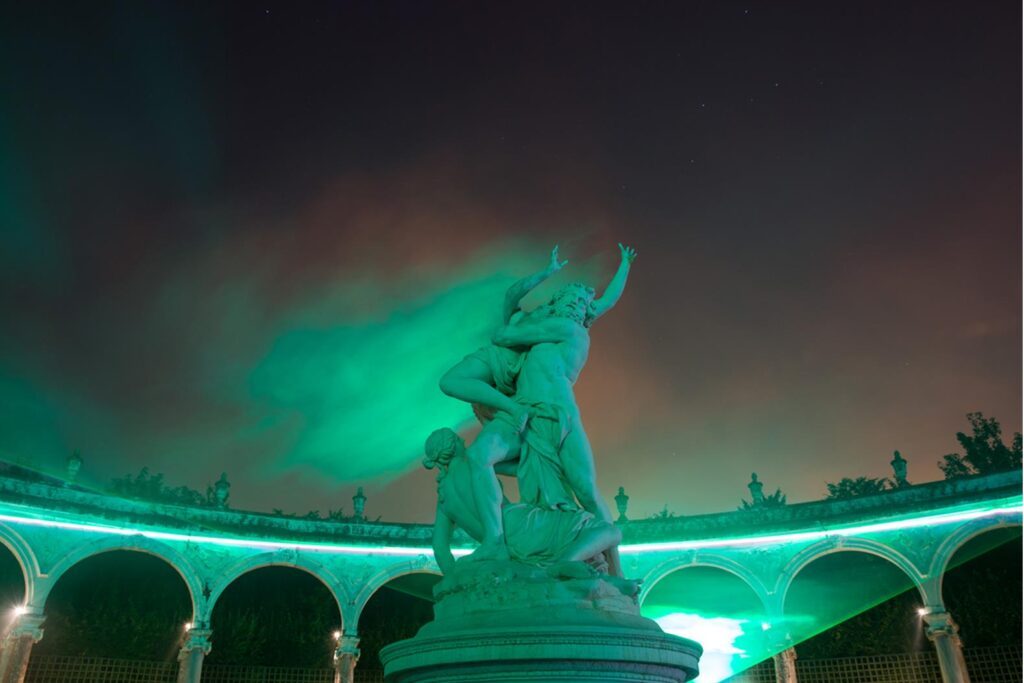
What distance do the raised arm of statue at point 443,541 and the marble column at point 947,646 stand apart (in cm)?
1867

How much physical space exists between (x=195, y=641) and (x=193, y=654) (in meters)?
0.34

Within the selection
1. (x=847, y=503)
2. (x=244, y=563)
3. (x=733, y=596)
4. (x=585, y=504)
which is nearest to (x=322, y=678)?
(x=244, y=563)

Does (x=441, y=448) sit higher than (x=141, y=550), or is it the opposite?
(x=141, y=550)

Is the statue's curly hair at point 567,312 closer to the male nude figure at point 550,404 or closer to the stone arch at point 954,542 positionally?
the male nude figure at point 550,404

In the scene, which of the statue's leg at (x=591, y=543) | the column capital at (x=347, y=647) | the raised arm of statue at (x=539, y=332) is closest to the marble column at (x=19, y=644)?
the column capital at (x=347, y=647)

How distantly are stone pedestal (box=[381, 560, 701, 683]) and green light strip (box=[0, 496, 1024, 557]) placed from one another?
18.2m

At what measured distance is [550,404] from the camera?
22.6 ft

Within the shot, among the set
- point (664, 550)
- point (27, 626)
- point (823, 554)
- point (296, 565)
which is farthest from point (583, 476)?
point (27, 626)

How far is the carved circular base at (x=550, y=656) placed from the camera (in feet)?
15.9

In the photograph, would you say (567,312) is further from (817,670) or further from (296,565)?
(817,670)

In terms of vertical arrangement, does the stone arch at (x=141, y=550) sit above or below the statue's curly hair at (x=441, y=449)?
above

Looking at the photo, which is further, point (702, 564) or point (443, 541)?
point (702, 564)

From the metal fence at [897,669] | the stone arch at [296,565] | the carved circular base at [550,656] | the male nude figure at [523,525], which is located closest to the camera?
the carved circular base at [550,656]

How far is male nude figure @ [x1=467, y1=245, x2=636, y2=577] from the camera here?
624 centimetres
